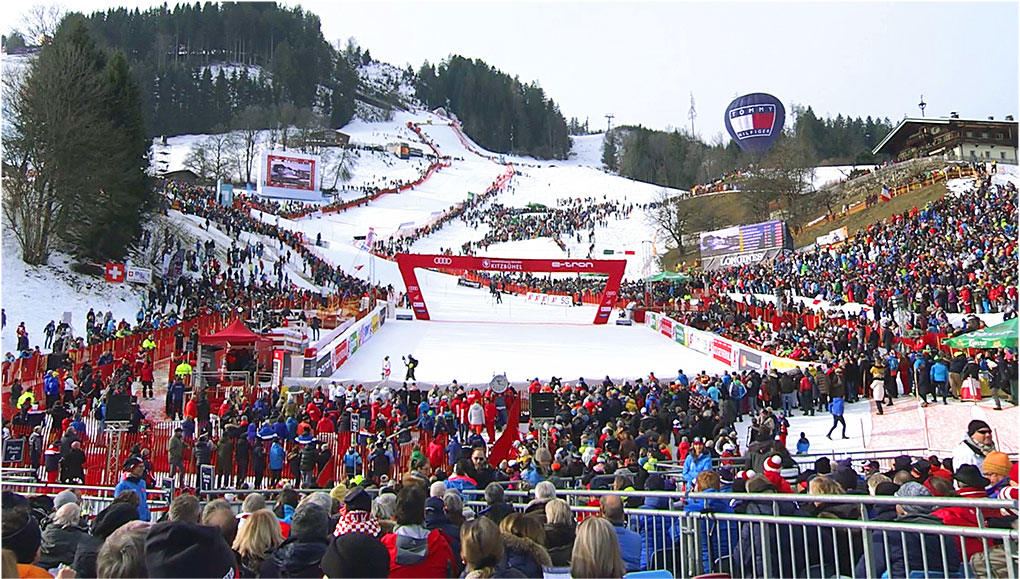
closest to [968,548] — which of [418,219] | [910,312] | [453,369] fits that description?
[453,369]

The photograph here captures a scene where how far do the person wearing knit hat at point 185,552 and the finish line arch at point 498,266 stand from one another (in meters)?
26.4

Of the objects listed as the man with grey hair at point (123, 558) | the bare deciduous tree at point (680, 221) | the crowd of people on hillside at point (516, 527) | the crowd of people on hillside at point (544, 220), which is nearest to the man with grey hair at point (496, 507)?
the crowd of people on hillside at point (516, 527)

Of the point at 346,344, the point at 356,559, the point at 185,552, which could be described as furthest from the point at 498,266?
the point at 185,552

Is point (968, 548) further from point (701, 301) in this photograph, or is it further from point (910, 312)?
point (701, 301)

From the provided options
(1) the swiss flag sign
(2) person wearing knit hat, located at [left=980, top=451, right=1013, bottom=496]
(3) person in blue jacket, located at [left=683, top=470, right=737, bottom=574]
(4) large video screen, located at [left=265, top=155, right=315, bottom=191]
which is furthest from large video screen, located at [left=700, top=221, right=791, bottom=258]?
(4) large video screen, located at [left=265, top=155, right=315, bottom=191]

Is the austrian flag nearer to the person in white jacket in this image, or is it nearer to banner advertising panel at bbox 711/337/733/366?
banner advertising panel at bbox 711/337/733/366

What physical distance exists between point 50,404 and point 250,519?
1233 cm

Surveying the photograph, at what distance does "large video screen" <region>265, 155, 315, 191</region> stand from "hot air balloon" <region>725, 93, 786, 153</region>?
1479 inches

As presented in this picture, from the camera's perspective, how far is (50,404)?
1376 cm

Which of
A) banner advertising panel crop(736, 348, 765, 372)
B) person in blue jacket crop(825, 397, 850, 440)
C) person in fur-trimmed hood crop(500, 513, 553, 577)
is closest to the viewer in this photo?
person in fur-trimmed hood crop(500, 513, 553, 577)

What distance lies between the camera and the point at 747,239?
129 ft

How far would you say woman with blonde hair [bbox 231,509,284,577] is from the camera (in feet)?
12.0

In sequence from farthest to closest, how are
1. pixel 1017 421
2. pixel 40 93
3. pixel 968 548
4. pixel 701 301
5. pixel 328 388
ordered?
pixel 701 301 → pixel 40 93 → pixel 328 388 → pixel 1017 421 → pixel 968 548

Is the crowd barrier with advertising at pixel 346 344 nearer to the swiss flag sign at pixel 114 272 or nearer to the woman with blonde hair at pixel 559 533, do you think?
the swiss flag sign at pixel 114 272
